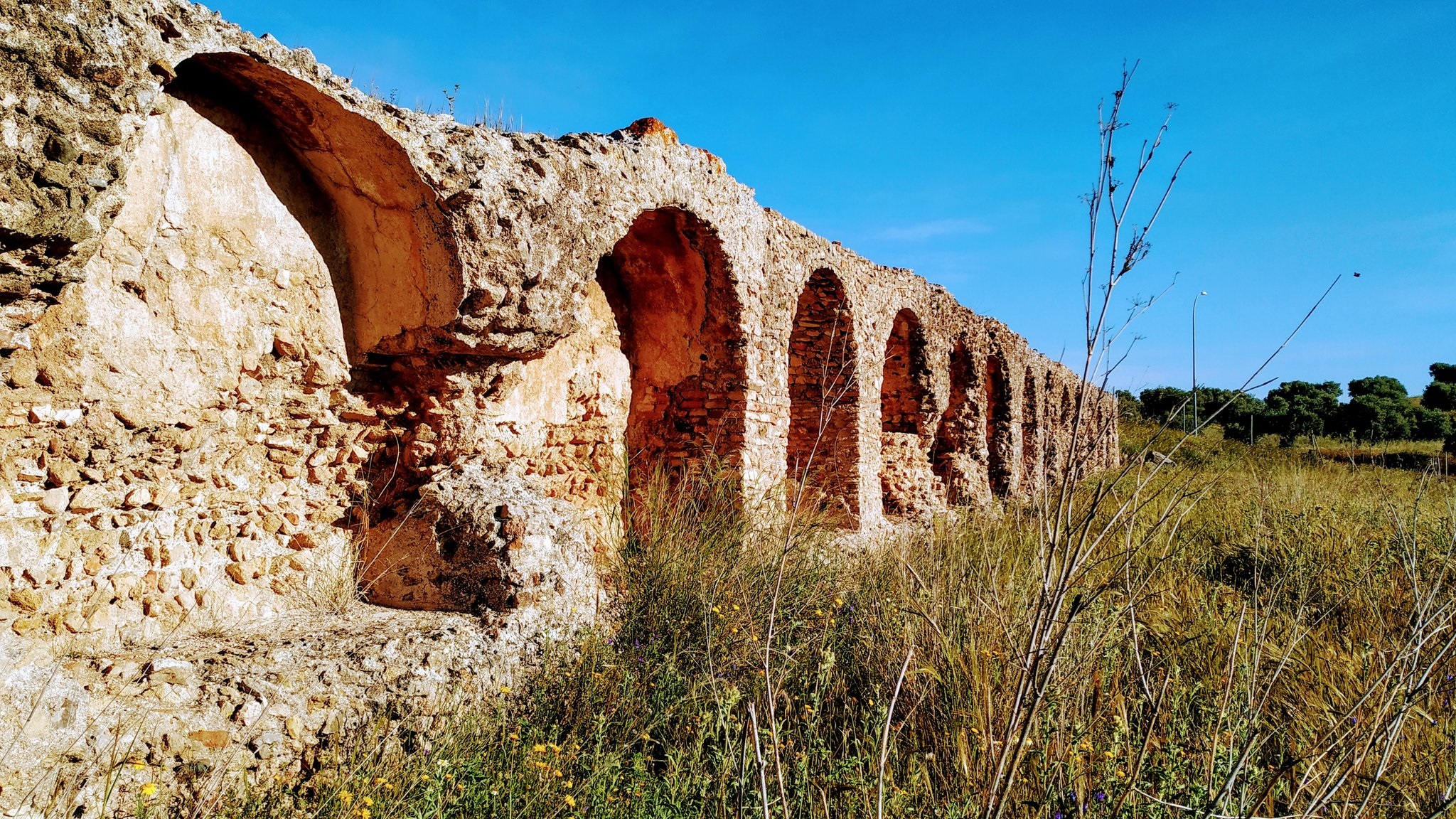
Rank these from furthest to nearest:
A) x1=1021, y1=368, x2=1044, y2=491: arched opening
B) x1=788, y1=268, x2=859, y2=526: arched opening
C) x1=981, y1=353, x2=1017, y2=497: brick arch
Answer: x1=1021, y1=368, x2=1044, y2=491: arched opening, x1=981, y1=353, x2=1017, y2=497: brick arch, x1=788, y1=268, x2=859, y2=526: arched opening

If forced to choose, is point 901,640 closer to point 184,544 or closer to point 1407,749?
point 1407,749

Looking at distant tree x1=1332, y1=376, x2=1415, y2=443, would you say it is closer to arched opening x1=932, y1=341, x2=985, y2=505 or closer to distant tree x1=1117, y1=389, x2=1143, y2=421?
distant tree x1=1117, y1=389, x2=1143, y2=421

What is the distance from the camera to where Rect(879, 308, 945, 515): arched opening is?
32.9 feet

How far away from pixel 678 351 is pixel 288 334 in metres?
3.24

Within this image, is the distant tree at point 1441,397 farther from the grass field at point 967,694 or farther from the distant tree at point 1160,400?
the grass field at point 967,694

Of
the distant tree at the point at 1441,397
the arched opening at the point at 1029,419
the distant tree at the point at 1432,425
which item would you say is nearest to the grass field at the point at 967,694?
the arched opening at the point at 1029,419

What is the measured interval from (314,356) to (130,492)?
0.99 meters

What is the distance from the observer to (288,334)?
381 cm

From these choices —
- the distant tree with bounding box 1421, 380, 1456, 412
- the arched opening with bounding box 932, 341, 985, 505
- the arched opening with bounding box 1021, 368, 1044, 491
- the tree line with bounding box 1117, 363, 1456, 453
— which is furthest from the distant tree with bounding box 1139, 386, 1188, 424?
the arched opening with bounding box 932, 341, 985, 505

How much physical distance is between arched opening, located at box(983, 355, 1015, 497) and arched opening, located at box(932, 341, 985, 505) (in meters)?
0.91

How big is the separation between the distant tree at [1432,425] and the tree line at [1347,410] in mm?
18

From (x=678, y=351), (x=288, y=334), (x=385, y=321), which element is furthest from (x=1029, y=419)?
(x=288, y=334)

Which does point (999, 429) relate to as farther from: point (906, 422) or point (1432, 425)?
point (1432, 425)

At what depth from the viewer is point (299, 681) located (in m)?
3.03
